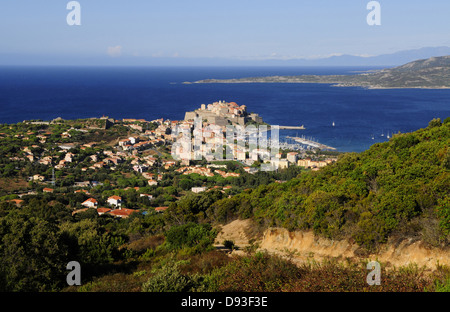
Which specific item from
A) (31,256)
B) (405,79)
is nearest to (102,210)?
(31,256)

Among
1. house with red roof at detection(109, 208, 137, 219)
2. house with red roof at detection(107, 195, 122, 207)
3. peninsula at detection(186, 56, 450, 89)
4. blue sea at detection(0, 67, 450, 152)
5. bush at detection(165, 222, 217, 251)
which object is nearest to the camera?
bush at detection(165, 222, 217, 251)

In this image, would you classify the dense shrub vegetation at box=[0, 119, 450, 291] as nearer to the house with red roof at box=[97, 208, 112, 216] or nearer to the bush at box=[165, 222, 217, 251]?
the bush at box=[165, 222, 217, 251]

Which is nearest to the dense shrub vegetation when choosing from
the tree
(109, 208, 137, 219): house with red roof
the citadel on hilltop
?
the tree

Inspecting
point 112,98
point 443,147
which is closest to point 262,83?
point 112,98

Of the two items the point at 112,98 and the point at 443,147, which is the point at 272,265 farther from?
the point at 112,98

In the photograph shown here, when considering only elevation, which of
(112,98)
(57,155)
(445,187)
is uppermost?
(112,98)

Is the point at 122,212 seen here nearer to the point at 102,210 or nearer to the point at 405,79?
the point at 102,210

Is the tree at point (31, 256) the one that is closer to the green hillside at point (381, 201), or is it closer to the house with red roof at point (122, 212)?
the green hillside at point (381, 201)
